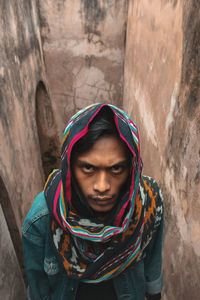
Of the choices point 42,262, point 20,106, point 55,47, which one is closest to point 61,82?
point 55,47

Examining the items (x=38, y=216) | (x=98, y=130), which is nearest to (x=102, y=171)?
(x=98, y=130)

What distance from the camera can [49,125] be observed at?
5008 millimetres

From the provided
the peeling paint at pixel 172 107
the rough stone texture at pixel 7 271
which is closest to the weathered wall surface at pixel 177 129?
the peeling paint at pixel 172 107

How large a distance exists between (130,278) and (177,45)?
1515 millimetres

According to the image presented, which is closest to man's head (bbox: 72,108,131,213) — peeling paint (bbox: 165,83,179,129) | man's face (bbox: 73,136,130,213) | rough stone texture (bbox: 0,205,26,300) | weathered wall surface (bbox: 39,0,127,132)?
man's face (bbox: 73,136,130,213)

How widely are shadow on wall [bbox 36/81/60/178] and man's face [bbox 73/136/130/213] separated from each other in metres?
3.93

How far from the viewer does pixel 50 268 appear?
4.00 feet

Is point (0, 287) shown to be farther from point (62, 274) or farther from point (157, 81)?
point (157, 81)

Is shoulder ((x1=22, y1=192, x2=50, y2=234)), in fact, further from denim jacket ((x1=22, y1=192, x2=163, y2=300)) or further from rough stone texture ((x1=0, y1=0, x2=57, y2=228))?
rough stone texture ((x1=0, y1=0, x2=57, y2=228))

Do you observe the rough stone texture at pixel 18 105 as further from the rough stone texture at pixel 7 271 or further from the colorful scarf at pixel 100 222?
the colorful scarf at pixel 100 222

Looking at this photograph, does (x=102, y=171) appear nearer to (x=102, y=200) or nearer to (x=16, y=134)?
(x=102, y=200)

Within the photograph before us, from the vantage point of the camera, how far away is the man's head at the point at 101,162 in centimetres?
94

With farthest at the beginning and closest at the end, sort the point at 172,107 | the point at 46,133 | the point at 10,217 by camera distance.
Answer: the point at 46,133 < the point at 10,217 < the point at 172,107

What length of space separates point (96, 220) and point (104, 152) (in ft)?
0.98
